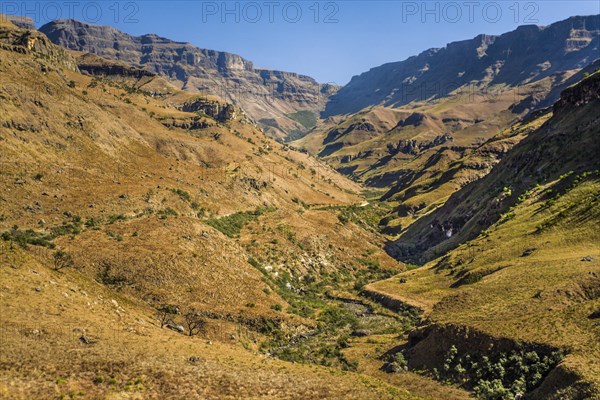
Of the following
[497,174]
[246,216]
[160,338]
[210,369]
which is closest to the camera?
[210,369]

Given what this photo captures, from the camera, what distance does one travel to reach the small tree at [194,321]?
171ft

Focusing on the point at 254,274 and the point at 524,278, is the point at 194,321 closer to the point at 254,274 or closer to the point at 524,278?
the point at 254,274

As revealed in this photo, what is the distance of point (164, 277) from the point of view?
61.2 m

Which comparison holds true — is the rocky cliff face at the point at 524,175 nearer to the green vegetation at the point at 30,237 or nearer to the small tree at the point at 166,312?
the small tree at the point at 166,312

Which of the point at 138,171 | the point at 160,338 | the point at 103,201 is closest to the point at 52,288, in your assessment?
the point at 160,338

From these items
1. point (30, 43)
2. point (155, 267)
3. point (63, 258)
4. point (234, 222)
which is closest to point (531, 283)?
point (155, 267)

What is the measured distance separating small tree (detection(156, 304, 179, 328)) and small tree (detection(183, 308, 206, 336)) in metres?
1.61

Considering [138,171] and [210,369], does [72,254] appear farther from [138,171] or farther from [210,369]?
[138,171]

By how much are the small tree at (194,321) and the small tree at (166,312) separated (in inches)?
63.6

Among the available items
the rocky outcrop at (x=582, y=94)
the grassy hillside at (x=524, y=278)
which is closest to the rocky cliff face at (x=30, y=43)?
the grassy hillside at (x=524, y=278)

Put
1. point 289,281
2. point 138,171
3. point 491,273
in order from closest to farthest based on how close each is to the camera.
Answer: point 491,273 → point 289,281 → point 138,171

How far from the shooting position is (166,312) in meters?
54.5

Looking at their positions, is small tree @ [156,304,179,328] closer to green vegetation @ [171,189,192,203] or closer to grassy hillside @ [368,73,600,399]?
grassy hillside @ [368,73,600,399]

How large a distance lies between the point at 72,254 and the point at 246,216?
5010cm
